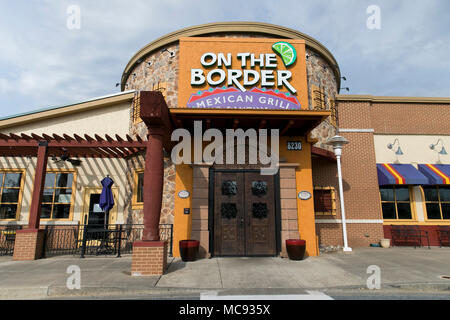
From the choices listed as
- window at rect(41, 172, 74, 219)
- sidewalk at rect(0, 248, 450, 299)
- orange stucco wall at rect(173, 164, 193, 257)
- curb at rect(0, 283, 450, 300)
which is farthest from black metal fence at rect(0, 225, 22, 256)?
orange stucco wall at rect(173, 164, 193, 257)

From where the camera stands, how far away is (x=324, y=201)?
1304 centimetres

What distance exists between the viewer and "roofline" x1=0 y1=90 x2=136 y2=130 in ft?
44.6

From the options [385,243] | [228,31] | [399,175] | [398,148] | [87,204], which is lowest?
[385,243]

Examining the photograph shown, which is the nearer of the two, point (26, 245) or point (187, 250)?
point (187, 250)

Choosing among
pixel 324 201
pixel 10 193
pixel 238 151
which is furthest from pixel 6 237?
pixel 324 201

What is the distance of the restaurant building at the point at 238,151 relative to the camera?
31.4 ft

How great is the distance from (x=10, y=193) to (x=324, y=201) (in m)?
15.2

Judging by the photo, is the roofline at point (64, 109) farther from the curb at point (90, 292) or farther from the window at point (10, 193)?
Result: the curb at point (90, 292)

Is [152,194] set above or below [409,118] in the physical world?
below

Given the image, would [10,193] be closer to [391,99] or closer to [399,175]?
[399,175]

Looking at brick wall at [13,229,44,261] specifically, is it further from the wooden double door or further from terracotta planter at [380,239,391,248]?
terracotta planter at [380,239,391,248]

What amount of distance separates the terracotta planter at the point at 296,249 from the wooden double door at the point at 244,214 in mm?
704

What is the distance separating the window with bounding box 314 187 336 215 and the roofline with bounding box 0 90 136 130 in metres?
10.3
